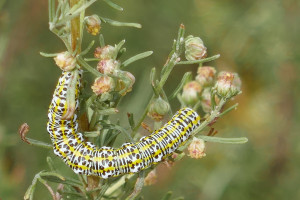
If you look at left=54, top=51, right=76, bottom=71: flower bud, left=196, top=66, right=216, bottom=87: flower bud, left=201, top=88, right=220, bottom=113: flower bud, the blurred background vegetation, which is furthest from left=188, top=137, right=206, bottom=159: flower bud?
the blurred background vegetation

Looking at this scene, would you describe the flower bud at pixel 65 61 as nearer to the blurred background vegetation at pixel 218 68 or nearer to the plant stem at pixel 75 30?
the plant stem at pixel 75 30

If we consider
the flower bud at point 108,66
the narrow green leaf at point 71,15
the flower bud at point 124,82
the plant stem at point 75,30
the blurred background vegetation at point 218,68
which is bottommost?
the blurred background vegetation at point 218,68

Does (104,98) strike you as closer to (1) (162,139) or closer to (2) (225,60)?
(1) (162,139)

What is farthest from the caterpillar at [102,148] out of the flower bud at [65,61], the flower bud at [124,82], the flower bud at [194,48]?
the flower bud at [194,48]

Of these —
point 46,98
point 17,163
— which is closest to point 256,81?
point 46,98

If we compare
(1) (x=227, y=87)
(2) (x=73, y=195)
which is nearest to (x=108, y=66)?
(1) (x=227, y=87)
